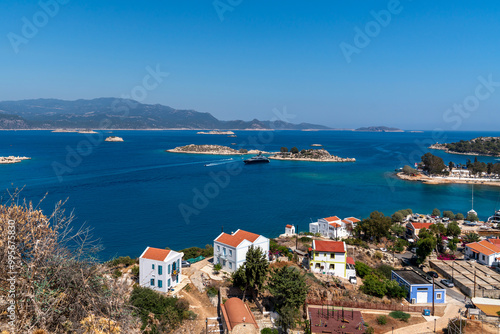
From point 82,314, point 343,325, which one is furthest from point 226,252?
point 82,314

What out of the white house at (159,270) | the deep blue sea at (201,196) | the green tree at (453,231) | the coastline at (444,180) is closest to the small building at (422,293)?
the green tree at (453,231)

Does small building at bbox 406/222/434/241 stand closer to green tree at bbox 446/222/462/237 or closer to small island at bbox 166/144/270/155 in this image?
green tree at bbox 446/222/462/237

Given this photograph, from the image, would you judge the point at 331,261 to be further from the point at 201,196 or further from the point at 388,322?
the point at 201,196

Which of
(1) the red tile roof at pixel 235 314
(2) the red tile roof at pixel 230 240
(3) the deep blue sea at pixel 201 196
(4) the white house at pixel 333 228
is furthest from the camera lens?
(3) the deep blue sea at pixel 201 196

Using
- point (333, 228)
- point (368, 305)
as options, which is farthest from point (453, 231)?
point (368, 305)

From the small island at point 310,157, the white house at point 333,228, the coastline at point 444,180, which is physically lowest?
the white house at point 333,228

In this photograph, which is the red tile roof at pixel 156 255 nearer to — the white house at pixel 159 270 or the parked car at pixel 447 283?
the white house at pixel 159 270

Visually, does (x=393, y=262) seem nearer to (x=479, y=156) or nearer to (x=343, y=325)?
(x=343, y=325)
